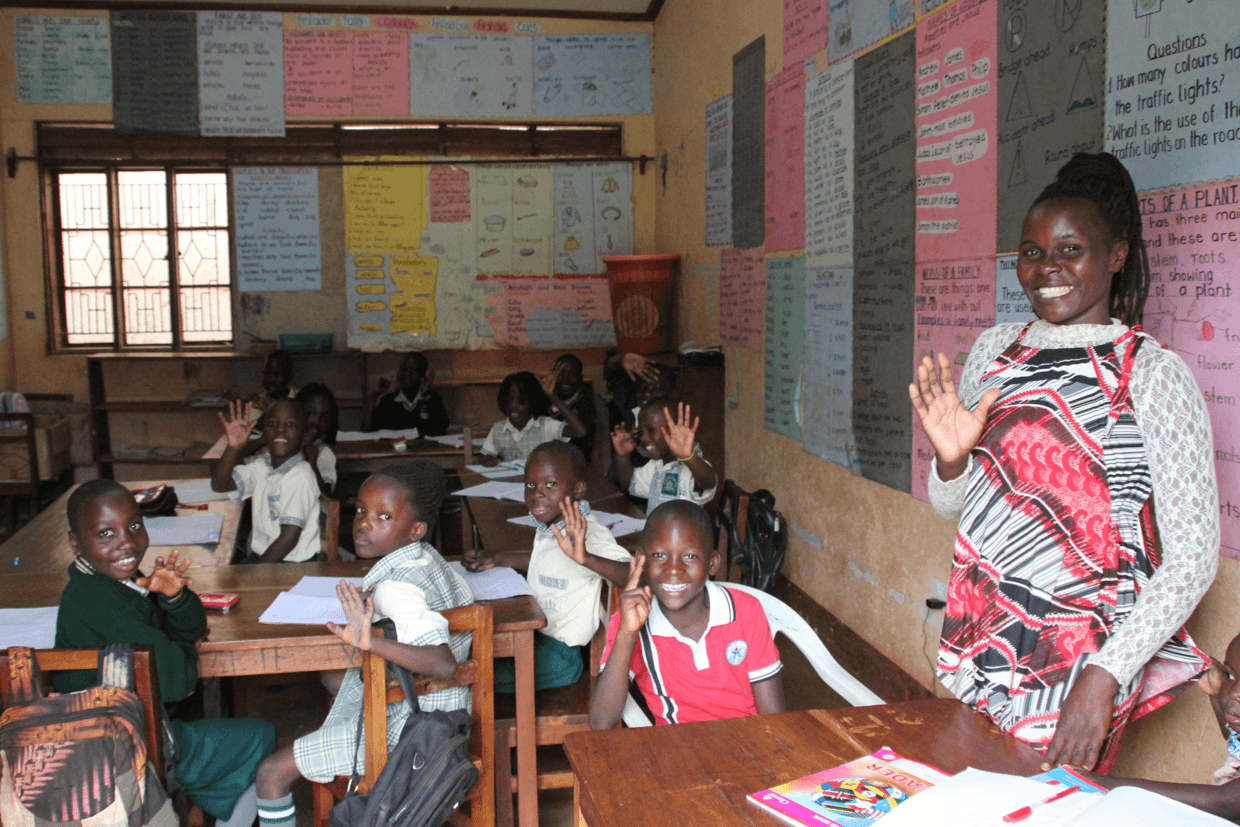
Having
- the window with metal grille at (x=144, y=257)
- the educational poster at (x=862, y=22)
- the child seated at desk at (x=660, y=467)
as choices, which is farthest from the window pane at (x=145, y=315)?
the educational poster at (x=862, y=22)

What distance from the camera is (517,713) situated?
220 centimetres

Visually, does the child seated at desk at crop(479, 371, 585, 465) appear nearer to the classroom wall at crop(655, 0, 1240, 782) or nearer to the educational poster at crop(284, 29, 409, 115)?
the classroom wall at crop(655, 0, 1240, 782)

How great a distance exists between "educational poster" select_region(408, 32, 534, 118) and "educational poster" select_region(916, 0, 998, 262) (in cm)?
408

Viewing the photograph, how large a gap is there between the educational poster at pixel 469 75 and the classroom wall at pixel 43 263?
0.20 metres

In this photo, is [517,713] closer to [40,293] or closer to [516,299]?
[516,299]

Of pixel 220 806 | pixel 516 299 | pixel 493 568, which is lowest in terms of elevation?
pixel 220 806

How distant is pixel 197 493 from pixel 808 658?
2.52 m

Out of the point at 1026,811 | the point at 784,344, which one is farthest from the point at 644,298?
the point at 1026,811

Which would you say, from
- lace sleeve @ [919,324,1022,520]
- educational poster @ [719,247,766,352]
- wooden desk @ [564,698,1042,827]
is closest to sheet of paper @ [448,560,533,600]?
wooden desk @ [564,698,1042,827]

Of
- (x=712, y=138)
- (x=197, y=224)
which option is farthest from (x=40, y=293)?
(x=712, y=138)

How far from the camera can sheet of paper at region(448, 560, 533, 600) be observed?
2.37 m

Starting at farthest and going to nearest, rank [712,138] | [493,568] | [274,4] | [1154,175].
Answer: [274,4] → [712,138] → [493,568] → [1154,175]

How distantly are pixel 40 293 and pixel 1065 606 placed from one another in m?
6.65

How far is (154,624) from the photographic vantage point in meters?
2.02
